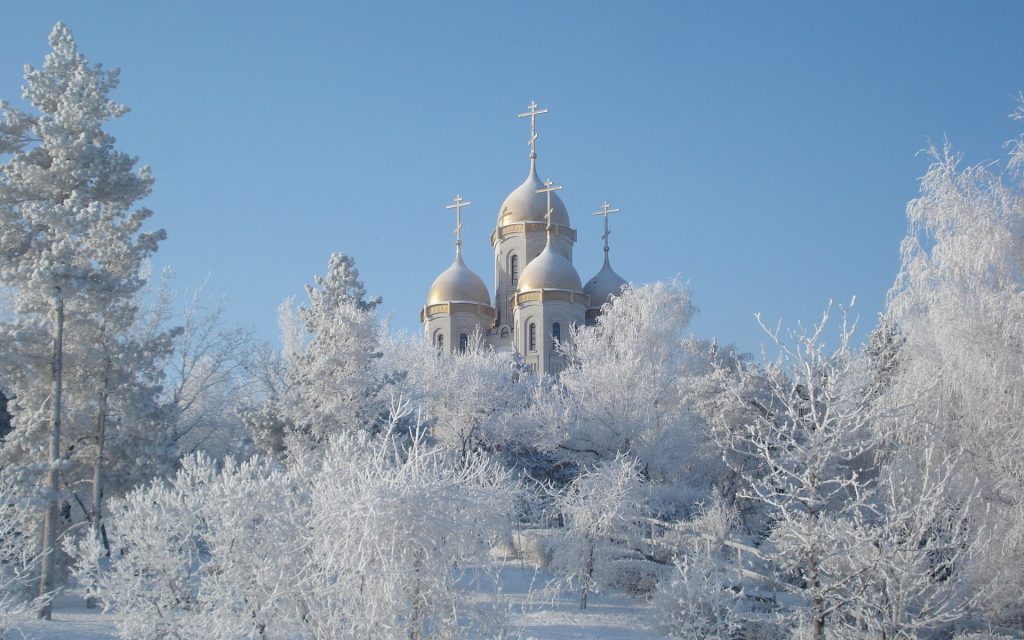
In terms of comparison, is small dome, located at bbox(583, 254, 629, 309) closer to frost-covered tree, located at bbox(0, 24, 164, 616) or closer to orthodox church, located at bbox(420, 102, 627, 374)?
orthodox church, located at bbox(420, 102, 627, 374)

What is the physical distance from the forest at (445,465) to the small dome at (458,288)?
52.3 ft

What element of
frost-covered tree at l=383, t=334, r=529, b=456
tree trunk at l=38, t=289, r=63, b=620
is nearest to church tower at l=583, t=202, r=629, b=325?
frost-covered tree at l=383, t=334, r=529, b=456

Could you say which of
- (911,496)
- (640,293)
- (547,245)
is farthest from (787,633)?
(547,245)

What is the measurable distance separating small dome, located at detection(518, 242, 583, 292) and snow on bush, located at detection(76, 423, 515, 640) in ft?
103

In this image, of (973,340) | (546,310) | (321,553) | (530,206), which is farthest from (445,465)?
(530,206)

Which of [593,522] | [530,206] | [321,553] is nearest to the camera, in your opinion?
[321,553]

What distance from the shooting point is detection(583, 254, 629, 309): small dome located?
→ 4541 centimetres

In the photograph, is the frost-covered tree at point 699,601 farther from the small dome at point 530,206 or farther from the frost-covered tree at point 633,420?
the small dome at point 530,206

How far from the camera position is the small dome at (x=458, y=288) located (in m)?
46.2

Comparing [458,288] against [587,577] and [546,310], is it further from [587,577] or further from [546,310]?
[587,577]

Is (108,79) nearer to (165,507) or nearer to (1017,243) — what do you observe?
(165,507)

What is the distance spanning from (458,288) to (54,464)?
104 ft

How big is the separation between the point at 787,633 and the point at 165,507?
1044 cm

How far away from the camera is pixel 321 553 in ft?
28.8
